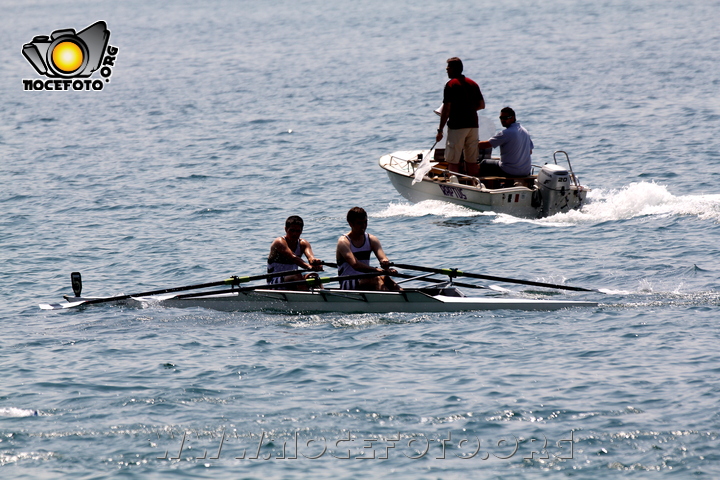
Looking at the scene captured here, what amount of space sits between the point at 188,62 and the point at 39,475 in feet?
148

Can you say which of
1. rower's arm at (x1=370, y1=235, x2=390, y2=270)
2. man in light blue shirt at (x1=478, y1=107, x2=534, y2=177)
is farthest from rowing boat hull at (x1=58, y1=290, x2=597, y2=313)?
man in light blue shirt at (x1=478, y1=107, x2=534, y2=177)

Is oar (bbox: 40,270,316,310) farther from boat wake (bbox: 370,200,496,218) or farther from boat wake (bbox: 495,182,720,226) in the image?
boat wake (bbox: 495,182,720,226)

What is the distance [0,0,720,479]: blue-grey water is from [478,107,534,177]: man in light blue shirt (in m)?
1.08

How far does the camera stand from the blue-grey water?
9.63 meters

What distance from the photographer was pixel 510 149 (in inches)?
747

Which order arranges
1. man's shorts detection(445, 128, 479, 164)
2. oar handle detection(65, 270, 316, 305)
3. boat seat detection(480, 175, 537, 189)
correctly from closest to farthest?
1. oar handle detection(65, 270, 316, 305)
2. man's shorts detection(445, 128, 479, 164)
3. boat seat detection(480, 175, 537, 189)

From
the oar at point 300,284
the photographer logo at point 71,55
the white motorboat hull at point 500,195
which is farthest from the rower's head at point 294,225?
the photographer logo at point 71,55

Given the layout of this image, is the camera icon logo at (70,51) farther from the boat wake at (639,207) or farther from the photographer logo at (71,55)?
the boat wake at (639,207)

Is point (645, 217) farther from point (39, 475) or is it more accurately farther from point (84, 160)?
point (84, 160)

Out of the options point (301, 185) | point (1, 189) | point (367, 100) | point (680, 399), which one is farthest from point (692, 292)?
point (367, 100)

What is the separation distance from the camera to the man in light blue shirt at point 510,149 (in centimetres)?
1861

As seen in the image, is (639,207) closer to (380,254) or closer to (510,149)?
(510,149)

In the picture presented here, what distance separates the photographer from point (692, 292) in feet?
45.5

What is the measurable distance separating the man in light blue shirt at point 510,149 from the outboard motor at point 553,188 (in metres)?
0.72
